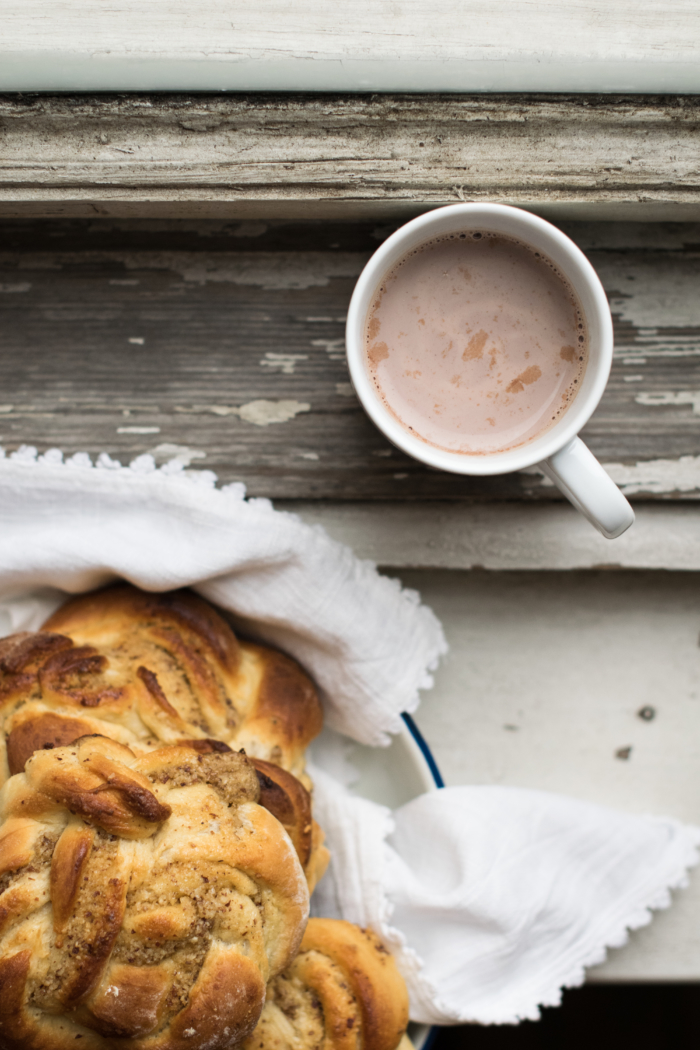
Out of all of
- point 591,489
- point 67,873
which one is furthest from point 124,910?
point 591,489

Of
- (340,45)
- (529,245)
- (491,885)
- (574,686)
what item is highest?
(340,45)

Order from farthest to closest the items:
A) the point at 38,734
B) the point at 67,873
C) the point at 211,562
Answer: the point at 211,562
the point at 38,734
the point at 67,873

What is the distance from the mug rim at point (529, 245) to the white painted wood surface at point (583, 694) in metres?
0.30

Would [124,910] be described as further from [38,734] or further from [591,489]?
[591,489]

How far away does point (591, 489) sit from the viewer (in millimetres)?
785

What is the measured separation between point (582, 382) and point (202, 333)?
0.46m

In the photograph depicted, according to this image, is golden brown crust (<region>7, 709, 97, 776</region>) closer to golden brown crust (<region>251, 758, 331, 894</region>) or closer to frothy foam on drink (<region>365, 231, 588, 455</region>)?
golden brown crust (<region>251, 758, 331, 894</region>)

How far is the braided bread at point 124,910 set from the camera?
656mm

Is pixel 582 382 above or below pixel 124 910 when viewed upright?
above

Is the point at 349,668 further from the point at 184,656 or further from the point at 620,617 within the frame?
the point at 620,617

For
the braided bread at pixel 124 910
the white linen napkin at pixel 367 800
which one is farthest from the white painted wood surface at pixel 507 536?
the braided bread at pixel 124 910

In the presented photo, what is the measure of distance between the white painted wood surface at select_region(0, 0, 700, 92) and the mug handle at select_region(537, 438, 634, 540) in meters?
0.40

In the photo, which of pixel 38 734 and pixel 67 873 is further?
pixel 38 734

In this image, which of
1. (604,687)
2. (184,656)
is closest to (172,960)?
(184,656)
